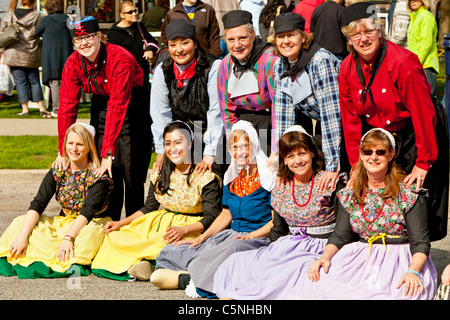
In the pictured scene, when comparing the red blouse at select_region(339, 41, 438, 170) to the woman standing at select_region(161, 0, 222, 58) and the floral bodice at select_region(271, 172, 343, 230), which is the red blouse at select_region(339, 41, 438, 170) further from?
the woman standing at select_region(161, 0, 222, 58)

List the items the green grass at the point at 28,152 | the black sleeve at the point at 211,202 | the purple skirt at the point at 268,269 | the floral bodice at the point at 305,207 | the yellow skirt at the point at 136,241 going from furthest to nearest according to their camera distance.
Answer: the green grass at the point at 28,152, the black sleeve at the point at 211,202, the yellow skirt at the point at 136,241, the floral bodice at the point at 305,207, the purple skirt at the point at 268,269

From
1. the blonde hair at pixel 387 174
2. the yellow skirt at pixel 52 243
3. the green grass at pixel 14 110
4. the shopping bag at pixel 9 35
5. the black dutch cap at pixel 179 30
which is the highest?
the shopping bag at pixel 9 35

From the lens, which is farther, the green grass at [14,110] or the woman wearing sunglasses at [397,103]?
the green grass at [14,110]

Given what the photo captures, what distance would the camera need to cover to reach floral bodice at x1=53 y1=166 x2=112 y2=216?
232 inches

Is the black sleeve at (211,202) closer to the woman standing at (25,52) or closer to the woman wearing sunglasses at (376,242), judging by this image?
the woman wearing sunglasses at (376,242)

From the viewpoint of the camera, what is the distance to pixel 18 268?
5.60 meters

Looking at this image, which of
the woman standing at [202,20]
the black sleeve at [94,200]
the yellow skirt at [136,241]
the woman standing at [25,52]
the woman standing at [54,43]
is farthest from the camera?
the woman standing at [25,52]

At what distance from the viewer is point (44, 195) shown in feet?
19.3

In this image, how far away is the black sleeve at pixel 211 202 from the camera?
5652mm

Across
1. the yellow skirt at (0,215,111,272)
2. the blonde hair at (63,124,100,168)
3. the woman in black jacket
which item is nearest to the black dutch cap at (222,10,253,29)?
the woman in black jacket

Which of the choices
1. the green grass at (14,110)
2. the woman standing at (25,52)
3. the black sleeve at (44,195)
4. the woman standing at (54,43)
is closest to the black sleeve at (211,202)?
A: the black sleeve at (44,195)

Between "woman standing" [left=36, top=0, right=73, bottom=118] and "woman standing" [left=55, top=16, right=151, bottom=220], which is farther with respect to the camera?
"woman standing" [left=36, top=0, right=73, bottom=118]

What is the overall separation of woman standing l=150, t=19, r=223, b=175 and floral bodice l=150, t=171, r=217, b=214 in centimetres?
11

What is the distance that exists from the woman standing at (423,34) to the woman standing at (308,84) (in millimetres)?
5970
